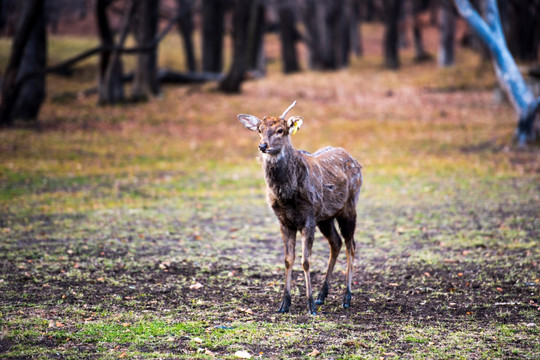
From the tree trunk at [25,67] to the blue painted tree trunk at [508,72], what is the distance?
12.3 metres

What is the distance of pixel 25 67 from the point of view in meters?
21.4

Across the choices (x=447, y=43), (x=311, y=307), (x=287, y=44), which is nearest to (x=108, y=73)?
(x=287, y=44)

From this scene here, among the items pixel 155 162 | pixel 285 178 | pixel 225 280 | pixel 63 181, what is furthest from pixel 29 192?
pixel 285 178

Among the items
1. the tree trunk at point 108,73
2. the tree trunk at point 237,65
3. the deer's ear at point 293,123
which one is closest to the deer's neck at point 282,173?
the deer's ear at point 293,123

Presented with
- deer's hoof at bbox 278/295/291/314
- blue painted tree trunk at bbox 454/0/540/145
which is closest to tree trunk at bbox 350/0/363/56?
blue painted tree trunk at bbox 454/0/540/145

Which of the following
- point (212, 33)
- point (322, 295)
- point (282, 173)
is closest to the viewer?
point (282, 173)

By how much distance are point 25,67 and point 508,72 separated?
573 inches

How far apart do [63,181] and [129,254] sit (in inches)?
234

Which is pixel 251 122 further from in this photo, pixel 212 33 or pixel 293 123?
pixel 212 33

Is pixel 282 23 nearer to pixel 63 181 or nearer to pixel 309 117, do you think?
pixel 309 117

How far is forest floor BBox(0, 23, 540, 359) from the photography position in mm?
6141

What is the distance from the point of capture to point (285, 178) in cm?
691

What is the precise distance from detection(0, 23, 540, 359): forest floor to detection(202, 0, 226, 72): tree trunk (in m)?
12.0

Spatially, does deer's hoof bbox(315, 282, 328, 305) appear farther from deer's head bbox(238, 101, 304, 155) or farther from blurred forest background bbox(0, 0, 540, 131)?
blurred forest background bbox(0, 0, 540, 131)
